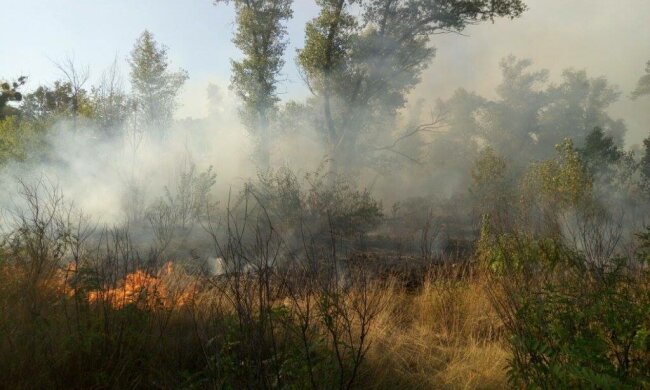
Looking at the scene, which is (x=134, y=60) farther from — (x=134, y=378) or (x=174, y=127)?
(x=134, y=378)

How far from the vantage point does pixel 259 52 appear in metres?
21.5

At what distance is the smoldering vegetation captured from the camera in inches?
130

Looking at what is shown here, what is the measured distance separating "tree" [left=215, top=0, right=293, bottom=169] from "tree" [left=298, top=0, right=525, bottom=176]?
333cm

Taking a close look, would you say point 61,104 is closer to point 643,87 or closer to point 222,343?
point 222,343

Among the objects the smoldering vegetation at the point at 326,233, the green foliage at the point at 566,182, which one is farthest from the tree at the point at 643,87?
the green foliage at the point at 566,182

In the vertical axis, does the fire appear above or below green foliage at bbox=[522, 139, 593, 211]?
below

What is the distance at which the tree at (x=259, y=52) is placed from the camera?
21.3 metres

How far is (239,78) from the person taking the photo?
70.3ft

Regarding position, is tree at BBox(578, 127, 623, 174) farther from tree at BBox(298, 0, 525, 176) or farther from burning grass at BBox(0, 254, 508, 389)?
burning grass at BBox(0, 254, 508, 389)

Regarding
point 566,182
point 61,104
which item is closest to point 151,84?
point 61,104

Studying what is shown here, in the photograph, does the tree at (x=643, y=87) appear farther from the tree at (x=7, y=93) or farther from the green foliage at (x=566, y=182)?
the tree at (x=7, y=93)

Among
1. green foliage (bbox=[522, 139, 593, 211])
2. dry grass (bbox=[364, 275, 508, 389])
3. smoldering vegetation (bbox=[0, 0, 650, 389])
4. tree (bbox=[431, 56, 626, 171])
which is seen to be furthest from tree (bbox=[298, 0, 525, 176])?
tree (bbox=[431, 56, 626, 171])

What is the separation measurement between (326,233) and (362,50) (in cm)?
779

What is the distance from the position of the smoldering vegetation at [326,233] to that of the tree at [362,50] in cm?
8
